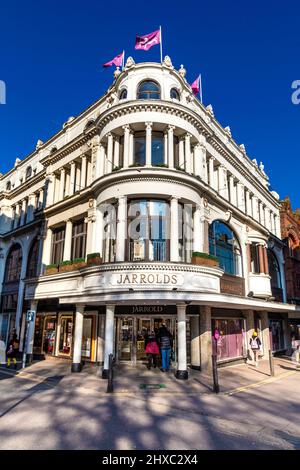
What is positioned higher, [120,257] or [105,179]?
[105,179]

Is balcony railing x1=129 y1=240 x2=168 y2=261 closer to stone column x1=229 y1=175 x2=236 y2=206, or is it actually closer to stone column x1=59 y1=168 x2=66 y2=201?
stone column x1=59 y1=168 x2=66 y2=201

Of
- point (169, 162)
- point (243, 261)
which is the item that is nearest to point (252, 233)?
point (243, 261)

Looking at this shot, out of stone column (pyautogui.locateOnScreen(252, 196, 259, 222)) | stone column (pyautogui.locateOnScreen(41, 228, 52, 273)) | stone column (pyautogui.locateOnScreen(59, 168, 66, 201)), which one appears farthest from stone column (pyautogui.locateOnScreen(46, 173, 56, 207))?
stone column (pyautogui.locateOnScreen(252, 196, 259, 222))

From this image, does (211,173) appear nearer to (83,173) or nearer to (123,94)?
(123,94)

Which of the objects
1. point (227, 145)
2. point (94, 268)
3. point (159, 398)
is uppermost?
point (227, 145)

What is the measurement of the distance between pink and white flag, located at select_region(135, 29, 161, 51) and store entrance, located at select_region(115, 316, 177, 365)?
1437 centimetres

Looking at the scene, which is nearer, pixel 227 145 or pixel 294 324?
pixel 227 145

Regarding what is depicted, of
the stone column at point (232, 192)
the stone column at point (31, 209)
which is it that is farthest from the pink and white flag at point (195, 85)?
the stone column at point (31, 209)

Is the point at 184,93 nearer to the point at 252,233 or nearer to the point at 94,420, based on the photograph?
the point at 252,233

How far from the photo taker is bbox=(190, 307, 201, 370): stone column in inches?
624

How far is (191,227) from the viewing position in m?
16.8

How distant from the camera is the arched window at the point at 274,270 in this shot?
90.7ft

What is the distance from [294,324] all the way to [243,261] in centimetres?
1299

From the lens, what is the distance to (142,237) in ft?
50.3
